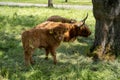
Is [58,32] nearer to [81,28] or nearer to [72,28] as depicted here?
[72,28]

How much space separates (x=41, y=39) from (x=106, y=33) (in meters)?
1.80

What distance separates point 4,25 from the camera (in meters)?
14.2

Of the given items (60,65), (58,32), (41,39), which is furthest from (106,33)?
(41,39)

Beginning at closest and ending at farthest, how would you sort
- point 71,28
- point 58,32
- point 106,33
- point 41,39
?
point 41,39, point 58,32, point 106,33, point 71,28

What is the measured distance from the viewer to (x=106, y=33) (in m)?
9.72

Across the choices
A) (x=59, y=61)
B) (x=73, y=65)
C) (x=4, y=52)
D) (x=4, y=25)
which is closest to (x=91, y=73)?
(x=73, y=65)

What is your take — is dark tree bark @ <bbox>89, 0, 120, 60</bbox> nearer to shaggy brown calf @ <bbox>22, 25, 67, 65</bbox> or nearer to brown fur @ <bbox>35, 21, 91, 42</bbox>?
brown fur @ <bbox>35, 21, 91, 42</bbox>

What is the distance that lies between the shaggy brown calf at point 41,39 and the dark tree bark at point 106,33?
1.03 meters

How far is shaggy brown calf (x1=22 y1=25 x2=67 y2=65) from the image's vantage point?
29.6ft

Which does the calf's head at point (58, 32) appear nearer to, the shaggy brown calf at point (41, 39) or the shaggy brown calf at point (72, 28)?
the shaggy brown calf at point (41, 39)

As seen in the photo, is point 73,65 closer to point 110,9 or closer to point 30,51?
point 30,51

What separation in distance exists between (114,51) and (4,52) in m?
3.22

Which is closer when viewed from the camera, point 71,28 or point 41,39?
point 41,39

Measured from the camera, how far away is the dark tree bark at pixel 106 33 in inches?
373
